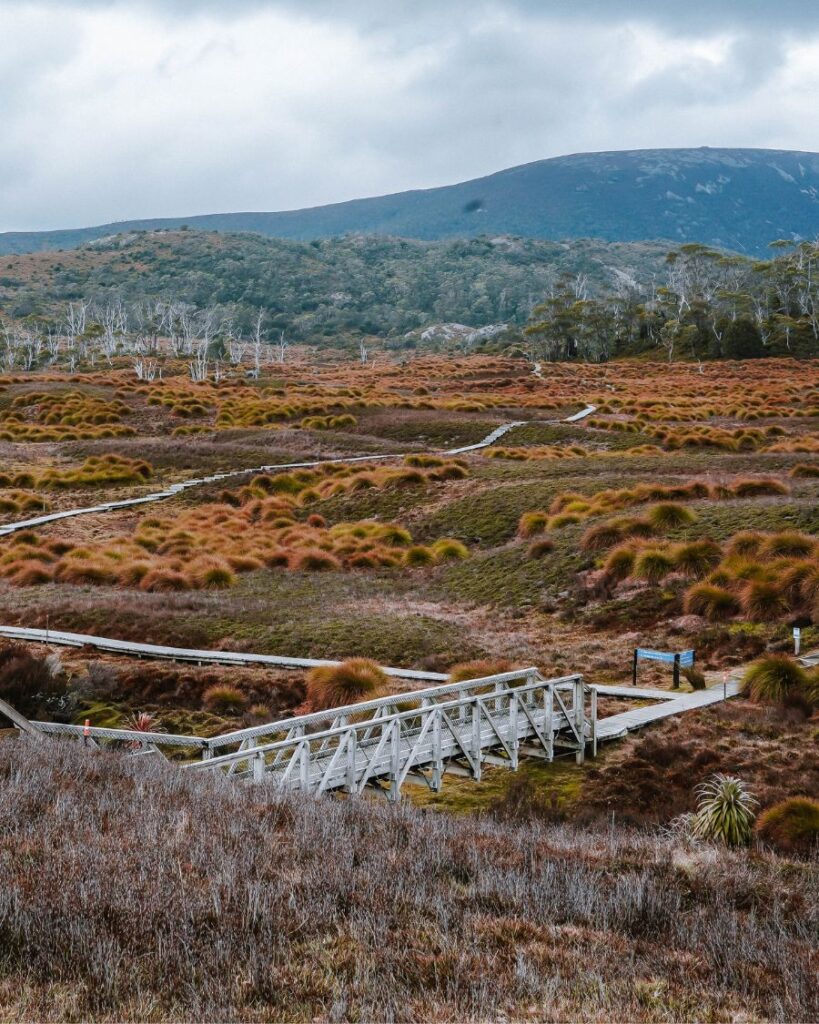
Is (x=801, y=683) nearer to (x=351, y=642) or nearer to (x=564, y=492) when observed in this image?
(x=351, y=642)

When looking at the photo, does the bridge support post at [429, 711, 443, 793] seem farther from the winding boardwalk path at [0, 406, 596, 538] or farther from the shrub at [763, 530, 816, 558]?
the winding boardwalk path at [0, 406, 596, 538]

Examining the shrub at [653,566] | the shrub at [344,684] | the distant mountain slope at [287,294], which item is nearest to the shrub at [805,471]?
the shrub at [653,566]

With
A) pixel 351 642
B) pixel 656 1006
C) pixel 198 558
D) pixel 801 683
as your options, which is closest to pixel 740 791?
pixel 801 683

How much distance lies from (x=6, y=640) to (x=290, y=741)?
11943 millimetres

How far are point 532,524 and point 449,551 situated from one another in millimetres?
2793

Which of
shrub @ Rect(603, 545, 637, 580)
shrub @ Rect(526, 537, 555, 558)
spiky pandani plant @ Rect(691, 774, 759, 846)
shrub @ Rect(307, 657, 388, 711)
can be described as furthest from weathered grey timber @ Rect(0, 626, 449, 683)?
shrub @ Rect(526, 537, 555, 558)

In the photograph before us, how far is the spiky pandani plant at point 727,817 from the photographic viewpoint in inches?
419

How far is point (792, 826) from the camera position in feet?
34.9

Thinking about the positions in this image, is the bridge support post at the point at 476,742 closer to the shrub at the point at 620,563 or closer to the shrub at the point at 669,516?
the shrub at the point at 620,563

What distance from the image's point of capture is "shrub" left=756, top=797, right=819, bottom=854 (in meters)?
10.4

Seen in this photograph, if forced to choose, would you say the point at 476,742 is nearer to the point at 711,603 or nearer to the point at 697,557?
the point at 711,603

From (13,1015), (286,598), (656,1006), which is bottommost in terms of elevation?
(286,598)

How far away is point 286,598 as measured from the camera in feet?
84.5

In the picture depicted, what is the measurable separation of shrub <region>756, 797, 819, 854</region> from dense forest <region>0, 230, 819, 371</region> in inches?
3835
